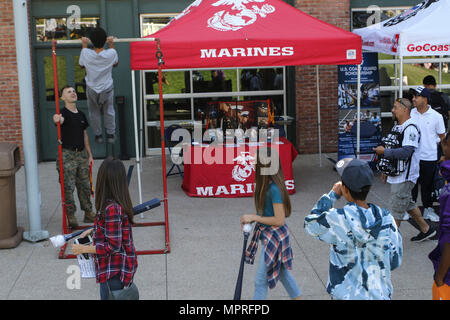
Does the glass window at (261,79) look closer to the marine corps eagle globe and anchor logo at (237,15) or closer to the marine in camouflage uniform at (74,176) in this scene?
the marine corps eagle globe and anchor logo at (237,15)

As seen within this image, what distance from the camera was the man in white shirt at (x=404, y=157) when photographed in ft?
22.6

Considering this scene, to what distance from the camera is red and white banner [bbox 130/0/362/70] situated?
8.17 m

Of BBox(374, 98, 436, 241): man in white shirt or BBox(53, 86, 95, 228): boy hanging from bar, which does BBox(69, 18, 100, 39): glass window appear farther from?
BBox(374, 98, 436, 241): man in white shirt

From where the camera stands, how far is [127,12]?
40.8 ft

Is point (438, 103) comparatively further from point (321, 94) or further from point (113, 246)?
point (113, 246)

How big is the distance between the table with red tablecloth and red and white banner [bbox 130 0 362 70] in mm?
1691

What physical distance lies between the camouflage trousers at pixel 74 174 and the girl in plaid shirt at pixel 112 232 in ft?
11.9

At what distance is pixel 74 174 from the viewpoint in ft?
25.9

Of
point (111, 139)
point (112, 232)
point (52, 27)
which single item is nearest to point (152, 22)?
point (52, 27)

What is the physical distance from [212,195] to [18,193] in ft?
10.7

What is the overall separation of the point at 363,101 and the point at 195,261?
5.59 m

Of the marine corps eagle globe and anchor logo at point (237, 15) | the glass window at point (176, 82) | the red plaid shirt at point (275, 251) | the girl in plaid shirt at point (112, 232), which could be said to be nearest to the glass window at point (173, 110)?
the glass window at point (176, 82)

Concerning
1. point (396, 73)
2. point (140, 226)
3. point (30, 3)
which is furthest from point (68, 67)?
point (396, 73)

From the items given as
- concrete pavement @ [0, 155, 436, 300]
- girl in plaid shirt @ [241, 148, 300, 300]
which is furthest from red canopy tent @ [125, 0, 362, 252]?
girl in plaid shirt @ [241, 148, 300, 300]
